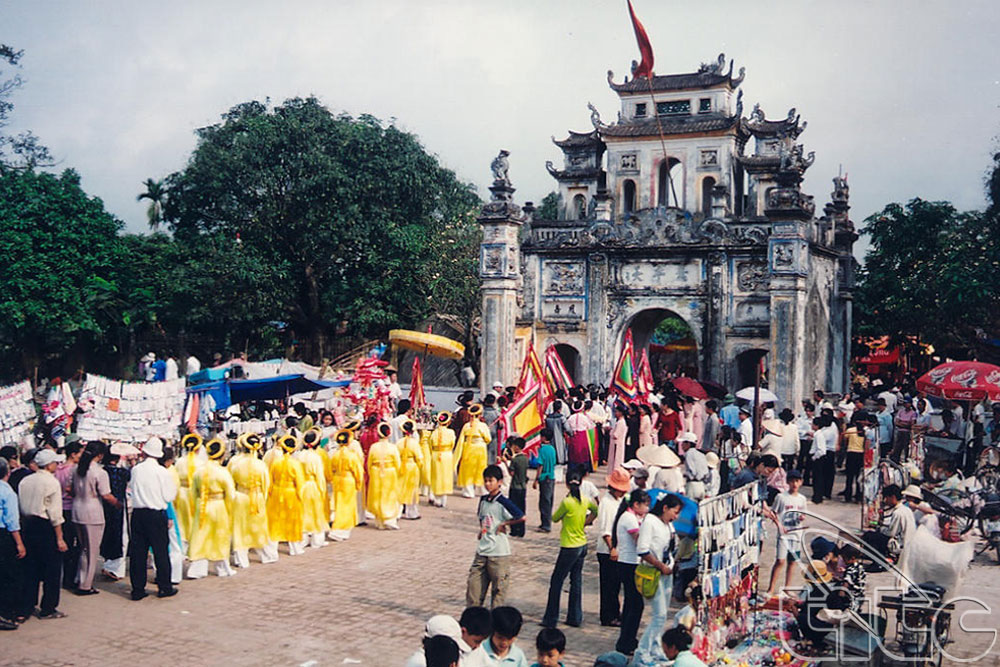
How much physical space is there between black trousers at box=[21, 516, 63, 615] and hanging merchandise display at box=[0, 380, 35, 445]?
165 inches

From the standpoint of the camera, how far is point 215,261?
3027 centimetres

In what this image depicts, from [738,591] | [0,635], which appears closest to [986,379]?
[738,591]

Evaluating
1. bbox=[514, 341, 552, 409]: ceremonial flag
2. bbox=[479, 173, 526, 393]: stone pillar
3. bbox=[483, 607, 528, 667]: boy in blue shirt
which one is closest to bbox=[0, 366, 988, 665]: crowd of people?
bbox=[483, 607, 528, 667]: boy in blue shirt

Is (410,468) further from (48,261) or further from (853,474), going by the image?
(48,261)

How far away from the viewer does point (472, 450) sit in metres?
17.1

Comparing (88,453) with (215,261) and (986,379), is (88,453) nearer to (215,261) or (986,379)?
(986,379)

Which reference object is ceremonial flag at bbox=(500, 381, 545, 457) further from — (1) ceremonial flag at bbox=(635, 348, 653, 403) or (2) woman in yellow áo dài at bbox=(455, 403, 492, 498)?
(1) ceremonial flag at bbox=(635, 348, 653, 403)

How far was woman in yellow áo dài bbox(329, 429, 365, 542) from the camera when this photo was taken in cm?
1361

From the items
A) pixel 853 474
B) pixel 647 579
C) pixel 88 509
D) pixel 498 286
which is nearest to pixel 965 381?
pixel 853 474

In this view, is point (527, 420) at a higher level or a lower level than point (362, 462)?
higher

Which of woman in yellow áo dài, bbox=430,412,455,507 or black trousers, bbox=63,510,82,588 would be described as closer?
black trousers, bbox=63,510,82,588

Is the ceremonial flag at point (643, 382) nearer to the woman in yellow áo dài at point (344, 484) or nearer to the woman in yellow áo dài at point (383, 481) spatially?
the woman in yellow áo dài at point (383, 481)

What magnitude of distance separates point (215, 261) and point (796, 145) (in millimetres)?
18051

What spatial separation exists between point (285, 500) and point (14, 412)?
175 inches
